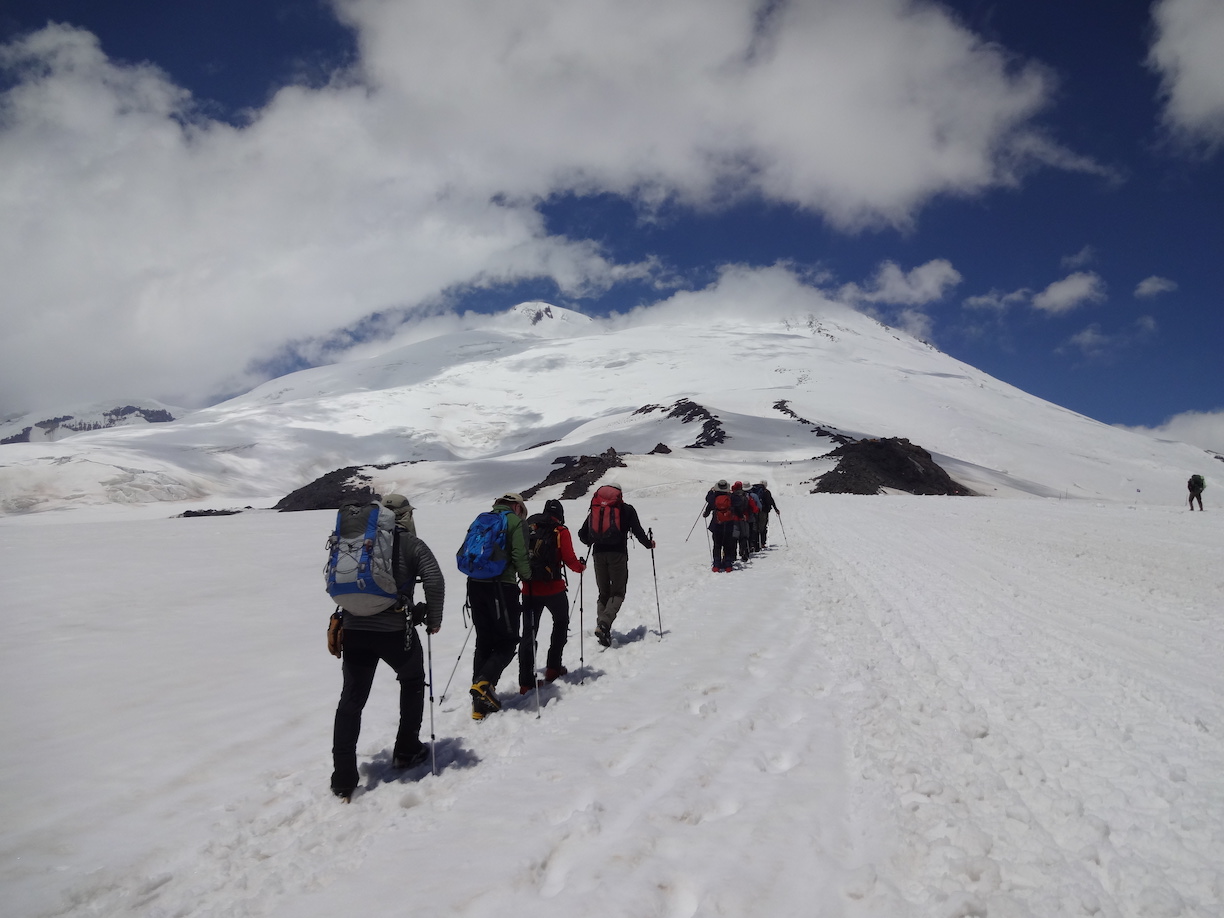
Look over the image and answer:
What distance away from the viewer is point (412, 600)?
526cm

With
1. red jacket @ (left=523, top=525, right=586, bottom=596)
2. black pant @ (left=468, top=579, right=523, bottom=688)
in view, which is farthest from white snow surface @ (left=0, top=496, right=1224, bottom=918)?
red jacket @ (left=523, top=525, right=586, bottom=596)

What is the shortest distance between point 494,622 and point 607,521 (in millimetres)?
2790

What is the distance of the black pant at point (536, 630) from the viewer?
22.6 ft

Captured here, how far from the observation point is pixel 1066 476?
259ft

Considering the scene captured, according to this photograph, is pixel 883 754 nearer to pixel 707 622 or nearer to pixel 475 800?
pixel 475 800

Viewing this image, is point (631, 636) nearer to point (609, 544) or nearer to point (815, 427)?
point (609, 544)

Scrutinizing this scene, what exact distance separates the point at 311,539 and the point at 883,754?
20.6 meters

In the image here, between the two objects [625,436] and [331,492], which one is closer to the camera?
[331,492]

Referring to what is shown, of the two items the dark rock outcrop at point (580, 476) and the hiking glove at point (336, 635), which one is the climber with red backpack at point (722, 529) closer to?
the hiking glove at point (336, 635)

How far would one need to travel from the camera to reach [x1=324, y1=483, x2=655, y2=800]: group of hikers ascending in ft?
15.7

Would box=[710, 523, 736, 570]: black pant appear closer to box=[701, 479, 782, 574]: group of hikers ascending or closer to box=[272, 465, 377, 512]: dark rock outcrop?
box=[701, 479, 782, 574]: group of hikers ascending

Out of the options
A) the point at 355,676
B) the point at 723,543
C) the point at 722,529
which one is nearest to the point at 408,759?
the point at 355,676

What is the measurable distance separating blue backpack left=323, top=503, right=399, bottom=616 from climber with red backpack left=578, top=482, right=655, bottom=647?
4.26 metres

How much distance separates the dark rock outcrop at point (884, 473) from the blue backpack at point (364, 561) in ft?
143
